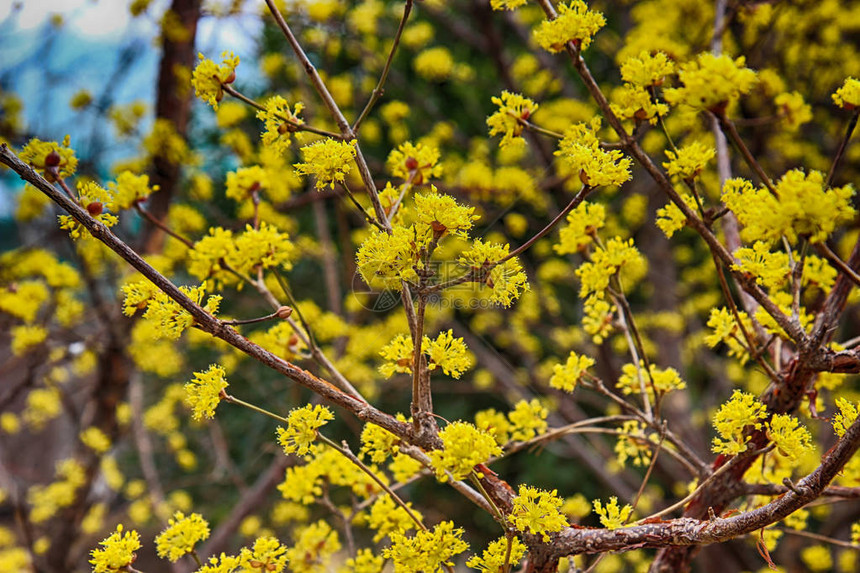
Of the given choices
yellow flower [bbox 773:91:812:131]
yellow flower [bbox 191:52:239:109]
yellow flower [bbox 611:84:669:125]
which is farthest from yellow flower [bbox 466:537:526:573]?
yellow flower [bbox 773:91:812:131]

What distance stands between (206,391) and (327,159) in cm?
55

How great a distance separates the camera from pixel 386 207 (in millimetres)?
1418

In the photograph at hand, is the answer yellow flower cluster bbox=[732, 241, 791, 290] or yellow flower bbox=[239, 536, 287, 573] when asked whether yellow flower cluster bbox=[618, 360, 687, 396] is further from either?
yellow flower bbox=[239, 536, 287, 573]

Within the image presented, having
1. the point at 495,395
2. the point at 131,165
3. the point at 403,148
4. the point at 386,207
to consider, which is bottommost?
the point at 495,395

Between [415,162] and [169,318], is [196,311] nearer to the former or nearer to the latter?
[169,318]

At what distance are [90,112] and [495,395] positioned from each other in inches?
187

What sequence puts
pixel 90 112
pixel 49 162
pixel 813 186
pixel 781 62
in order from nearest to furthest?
pixel 813 186 → pixel 49 162 → pixel 90 112 → pixel 781 62

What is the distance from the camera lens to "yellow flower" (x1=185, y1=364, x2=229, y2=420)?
1.17 m

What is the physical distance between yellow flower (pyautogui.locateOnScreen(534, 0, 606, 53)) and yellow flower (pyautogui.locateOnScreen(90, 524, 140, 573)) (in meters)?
1.46

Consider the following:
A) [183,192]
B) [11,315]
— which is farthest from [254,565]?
[183,192]

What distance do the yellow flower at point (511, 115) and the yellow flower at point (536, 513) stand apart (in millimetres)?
828

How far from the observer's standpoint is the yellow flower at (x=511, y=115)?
1393 mm

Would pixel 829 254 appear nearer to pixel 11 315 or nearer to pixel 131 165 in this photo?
pixel 131 165

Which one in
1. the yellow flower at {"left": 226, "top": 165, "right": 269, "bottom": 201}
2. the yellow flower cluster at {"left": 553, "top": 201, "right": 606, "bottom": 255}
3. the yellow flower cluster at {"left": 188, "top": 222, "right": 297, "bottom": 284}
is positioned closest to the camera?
the yellow flower cluster at {"left": 188, "top": 222, "right": 297, "bottom": 284}
